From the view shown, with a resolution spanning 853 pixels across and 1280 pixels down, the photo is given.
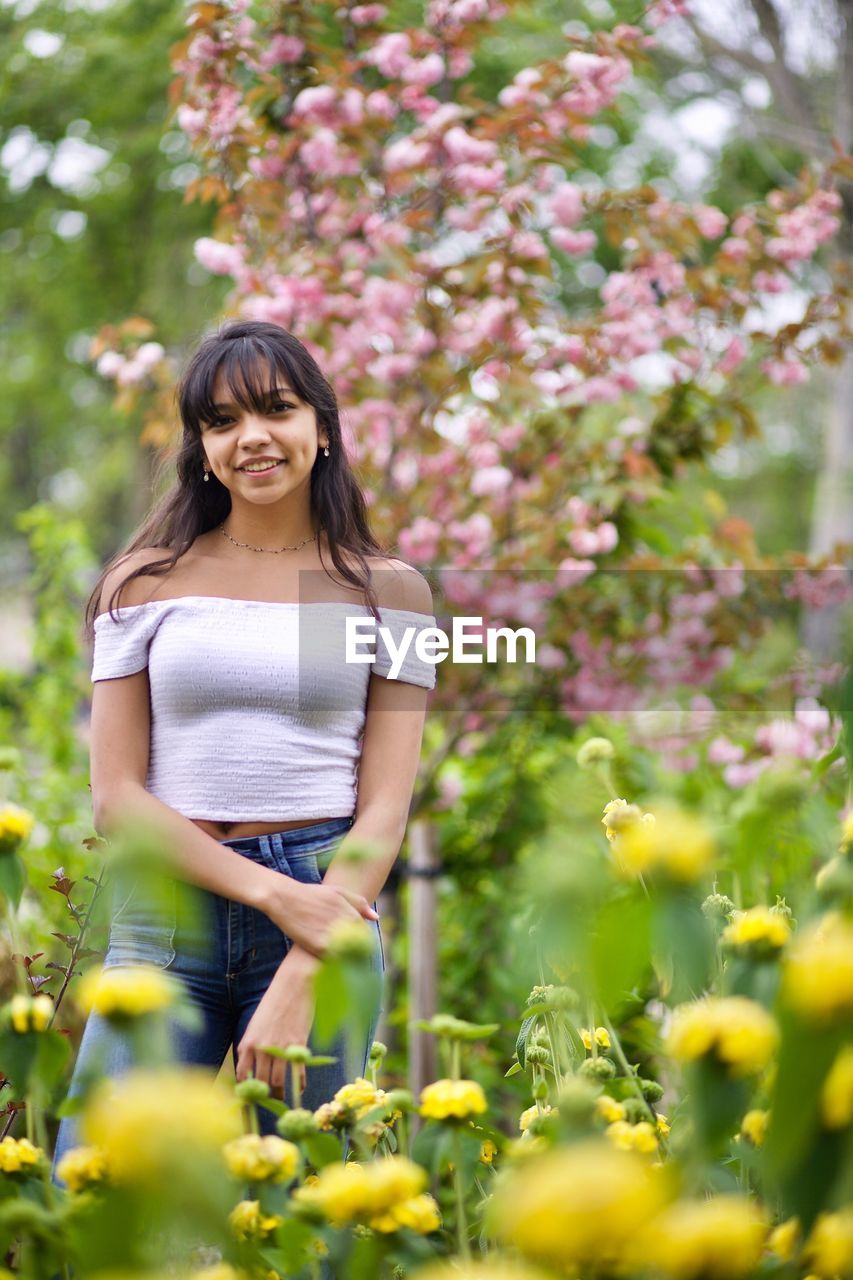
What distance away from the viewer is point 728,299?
3326mm

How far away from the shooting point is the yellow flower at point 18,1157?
0.86 metres

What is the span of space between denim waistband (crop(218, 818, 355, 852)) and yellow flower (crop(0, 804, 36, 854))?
2.20 feet

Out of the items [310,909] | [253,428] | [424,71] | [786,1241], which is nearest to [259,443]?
[253,428]

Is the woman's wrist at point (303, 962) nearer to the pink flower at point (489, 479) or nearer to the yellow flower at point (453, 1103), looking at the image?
the yellow flower at point (453, 1103)

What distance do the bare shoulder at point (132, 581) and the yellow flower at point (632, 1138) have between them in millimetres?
A: 1053

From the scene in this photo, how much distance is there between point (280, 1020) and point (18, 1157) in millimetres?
563

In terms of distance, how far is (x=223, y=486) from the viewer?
6.18 ft

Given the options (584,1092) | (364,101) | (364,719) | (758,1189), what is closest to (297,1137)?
(584,1092)

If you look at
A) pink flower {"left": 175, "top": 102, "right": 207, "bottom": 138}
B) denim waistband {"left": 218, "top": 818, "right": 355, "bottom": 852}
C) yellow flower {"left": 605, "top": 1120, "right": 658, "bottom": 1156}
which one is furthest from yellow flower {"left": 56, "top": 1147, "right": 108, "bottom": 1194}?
pink flower {"left": 175, "top": 102, "right": 207, "bottom": 138}

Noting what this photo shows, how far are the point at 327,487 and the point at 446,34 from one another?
196 cm

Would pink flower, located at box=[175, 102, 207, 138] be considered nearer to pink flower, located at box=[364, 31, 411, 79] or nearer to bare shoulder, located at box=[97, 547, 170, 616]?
pink flower, located at box=[364, 31, 411, 79]

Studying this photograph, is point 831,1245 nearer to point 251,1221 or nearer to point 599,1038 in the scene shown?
point 251,1221

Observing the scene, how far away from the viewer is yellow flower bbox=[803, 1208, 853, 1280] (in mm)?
602

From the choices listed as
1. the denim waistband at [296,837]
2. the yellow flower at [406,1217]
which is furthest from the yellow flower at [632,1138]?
the denim waistband at [296,837]
